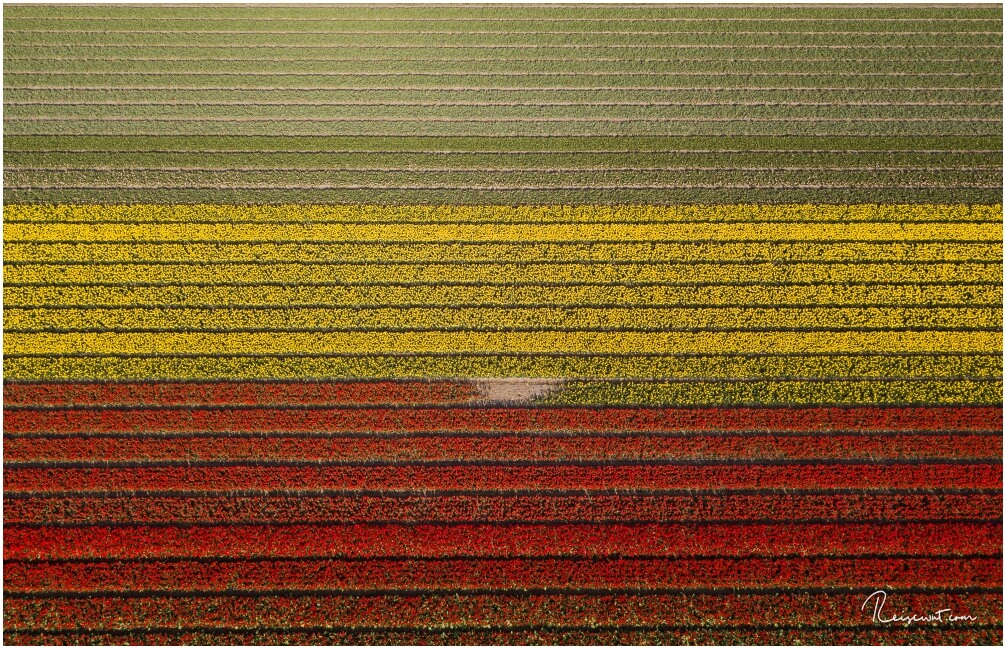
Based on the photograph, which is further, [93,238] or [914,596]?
[93,238]

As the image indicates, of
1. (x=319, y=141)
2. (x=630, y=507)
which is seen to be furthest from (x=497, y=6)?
(x=630, y=507)

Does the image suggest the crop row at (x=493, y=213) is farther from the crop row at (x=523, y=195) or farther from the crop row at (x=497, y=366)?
the crop row at (x=497, y=366)

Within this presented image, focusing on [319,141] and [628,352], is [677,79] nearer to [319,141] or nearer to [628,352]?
[628,352]

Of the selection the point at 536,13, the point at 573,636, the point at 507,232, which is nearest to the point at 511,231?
the point at 507,232

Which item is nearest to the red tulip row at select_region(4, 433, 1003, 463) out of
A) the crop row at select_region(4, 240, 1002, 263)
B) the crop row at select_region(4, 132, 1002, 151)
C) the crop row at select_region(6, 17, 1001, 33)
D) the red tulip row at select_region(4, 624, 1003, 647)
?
the red tulip row at select_region(4, 624, 1003, 647)

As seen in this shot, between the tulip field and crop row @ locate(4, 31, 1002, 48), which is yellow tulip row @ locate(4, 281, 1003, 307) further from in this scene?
crop row @ locate(4, 31, 1002, 48)

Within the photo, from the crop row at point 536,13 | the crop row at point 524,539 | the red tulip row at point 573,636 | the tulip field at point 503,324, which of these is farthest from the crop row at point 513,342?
the crop row at point 536,13

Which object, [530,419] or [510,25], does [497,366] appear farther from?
[510,25]
